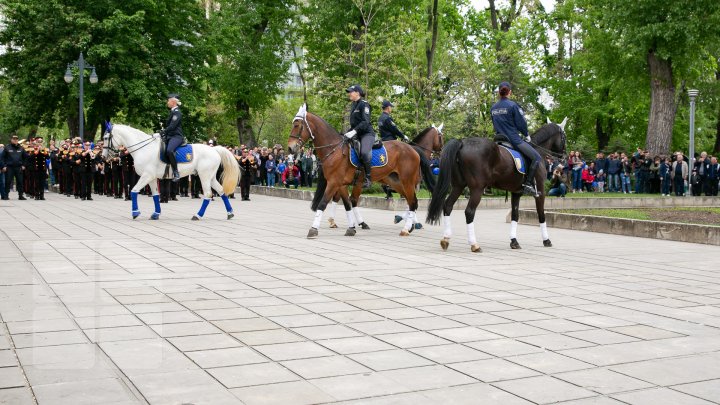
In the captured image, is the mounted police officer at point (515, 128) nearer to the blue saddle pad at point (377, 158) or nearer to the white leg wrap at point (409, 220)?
the blue saddle pad at point (377, 158)

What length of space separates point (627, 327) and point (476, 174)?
20.1 ft

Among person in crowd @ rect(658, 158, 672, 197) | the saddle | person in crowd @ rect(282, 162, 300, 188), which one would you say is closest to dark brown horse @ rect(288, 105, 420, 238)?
the saddle

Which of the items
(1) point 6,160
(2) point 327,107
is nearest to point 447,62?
(2) point 327,107

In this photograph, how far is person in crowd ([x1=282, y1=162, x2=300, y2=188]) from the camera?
3916 cm

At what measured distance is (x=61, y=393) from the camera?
5.04 m

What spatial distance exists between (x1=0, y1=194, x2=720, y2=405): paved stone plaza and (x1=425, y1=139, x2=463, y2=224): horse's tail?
0.81 meters

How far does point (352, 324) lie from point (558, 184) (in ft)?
72.1

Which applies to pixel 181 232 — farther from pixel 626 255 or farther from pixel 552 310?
pixel 552 310

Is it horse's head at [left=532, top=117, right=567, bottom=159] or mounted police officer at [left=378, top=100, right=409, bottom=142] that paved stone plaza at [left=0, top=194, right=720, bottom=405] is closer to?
horse's head at [left=532, top=117, right=567, bottom=159]

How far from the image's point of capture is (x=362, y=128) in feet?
51.4

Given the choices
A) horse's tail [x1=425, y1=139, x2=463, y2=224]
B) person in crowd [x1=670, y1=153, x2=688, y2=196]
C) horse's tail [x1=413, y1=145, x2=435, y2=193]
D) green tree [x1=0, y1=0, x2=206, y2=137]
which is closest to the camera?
horse's tail [x1=425, y1=139, x2=463, y2=224]

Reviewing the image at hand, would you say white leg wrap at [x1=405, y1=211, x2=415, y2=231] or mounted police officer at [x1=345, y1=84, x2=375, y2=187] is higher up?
mounted police officer at [x1=345, y1=84, x2=375, y2=187]

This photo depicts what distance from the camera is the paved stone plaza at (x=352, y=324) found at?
5254 millimetres

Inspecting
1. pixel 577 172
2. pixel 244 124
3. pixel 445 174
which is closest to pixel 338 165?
pixel 445 174
